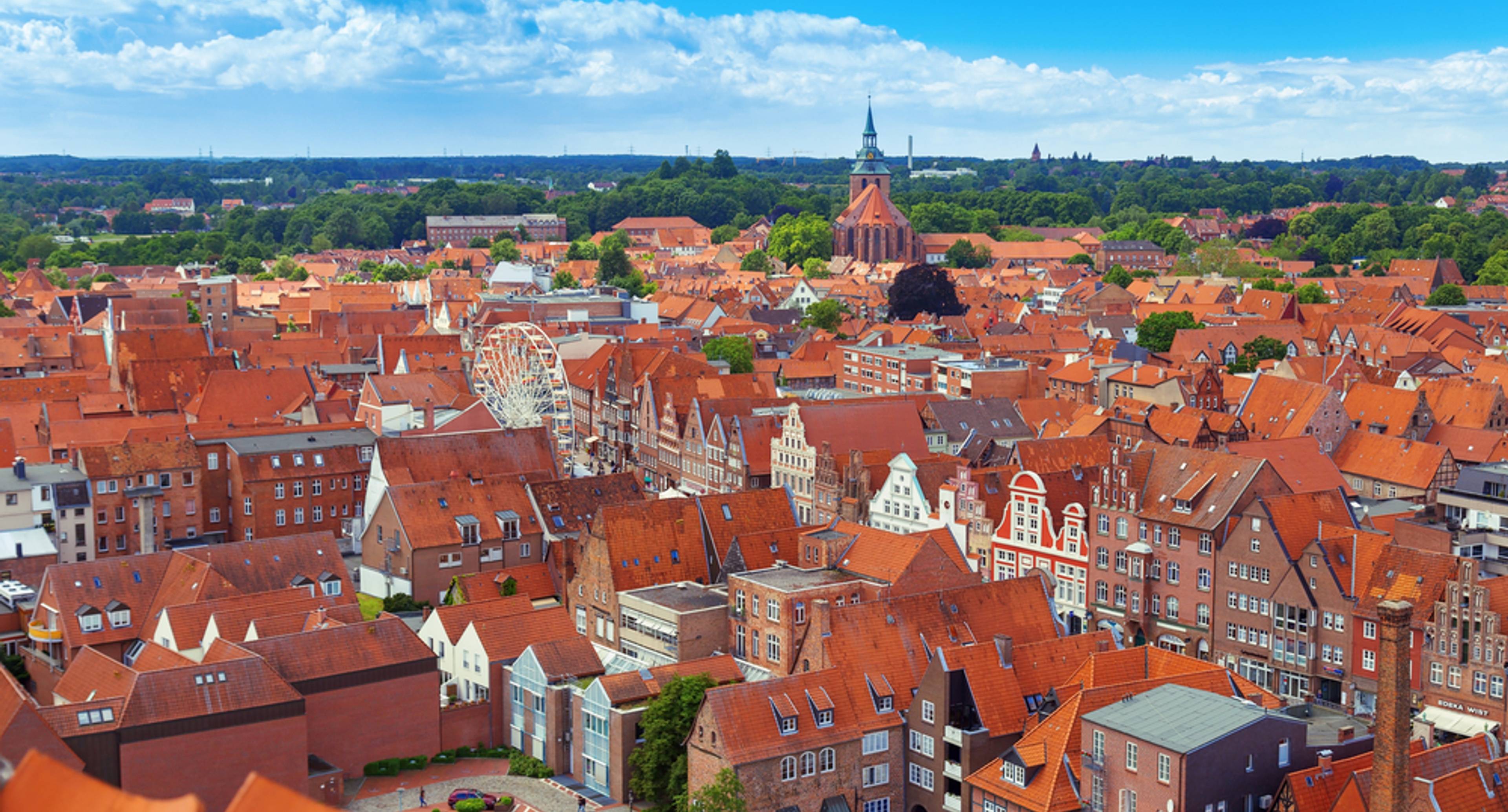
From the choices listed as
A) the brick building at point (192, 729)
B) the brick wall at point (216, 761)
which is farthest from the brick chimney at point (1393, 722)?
the brick building at point (192, 729)

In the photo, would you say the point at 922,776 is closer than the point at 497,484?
Yes

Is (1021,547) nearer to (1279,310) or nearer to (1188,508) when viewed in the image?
(1188,508)

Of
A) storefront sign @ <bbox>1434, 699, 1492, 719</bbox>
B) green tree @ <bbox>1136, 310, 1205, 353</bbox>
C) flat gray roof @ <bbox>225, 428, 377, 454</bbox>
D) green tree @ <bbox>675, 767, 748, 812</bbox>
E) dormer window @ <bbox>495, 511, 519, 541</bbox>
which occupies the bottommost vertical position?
green tree @ <bbox>675, 767, 748, 812</bbox>

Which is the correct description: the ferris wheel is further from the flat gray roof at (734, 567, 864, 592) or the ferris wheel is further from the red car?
the red car

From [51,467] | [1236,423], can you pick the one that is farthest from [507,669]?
[1236,423]

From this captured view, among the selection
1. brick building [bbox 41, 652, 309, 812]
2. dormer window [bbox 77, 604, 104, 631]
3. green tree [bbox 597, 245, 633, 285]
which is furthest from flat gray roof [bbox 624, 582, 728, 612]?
green tree [bbox 597, 245, 633, 285]
